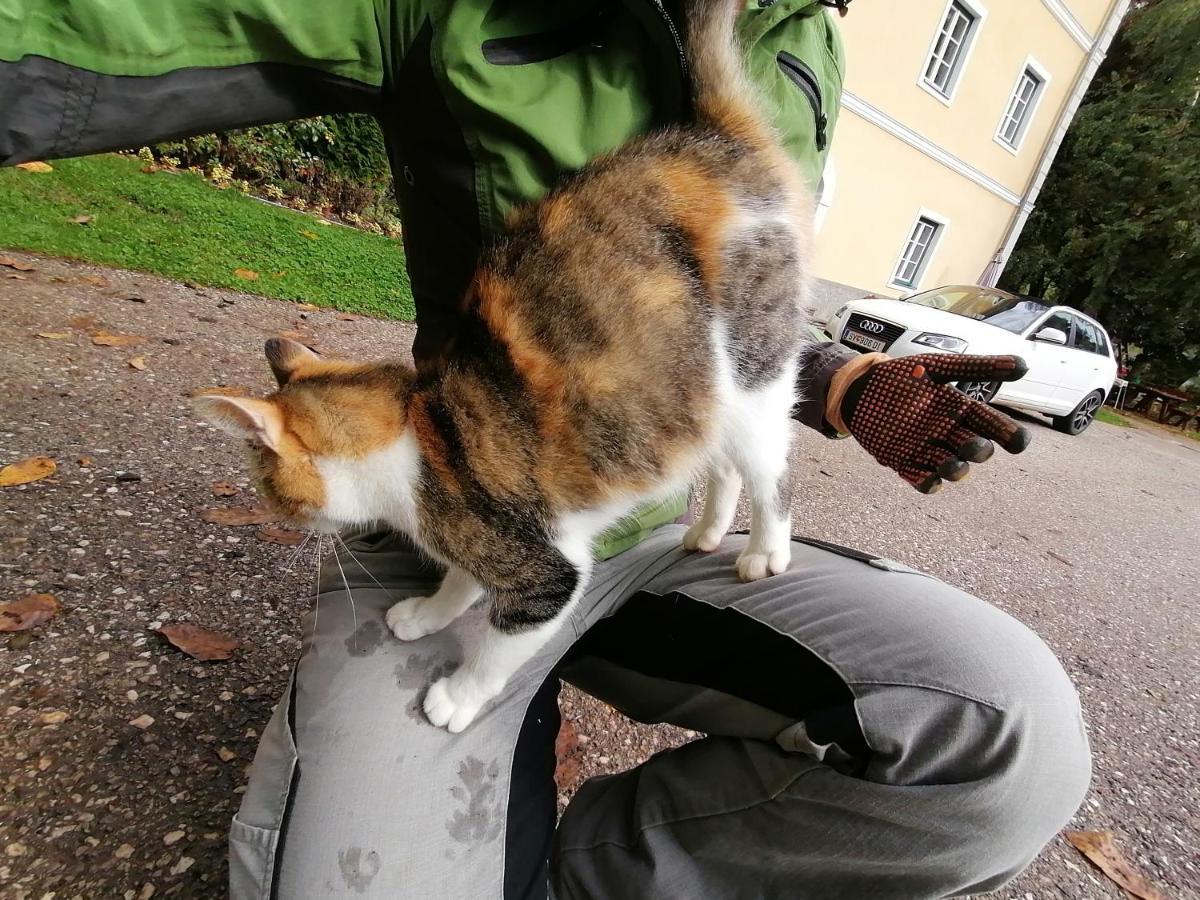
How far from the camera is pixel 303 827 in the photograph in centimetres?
115

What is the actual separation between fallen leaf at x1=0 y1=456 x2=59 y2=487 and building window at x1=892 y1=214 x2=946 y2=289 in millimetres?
14822

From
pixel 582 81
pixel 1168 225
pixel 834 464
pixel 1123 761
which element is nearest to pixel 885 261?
pixel 1168 225

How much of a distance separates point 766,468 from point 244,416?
1158 millimetres

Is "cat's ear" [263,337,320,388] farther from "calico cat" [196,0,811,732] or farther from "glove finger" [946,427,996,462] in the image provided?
"glove finger" [946,427,996,462]

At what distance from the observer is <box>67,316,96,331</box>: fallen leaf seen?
3.14 metres

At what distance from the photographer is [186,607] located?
1.89 metres

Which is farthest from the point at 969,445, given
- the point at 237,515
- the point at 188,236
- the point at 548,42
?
the point at 188,236

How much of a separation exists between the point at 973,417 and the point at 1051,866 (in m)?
1.31

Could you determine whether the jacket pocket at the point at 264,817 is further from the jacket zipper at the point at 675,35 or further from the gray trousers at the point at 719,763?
the jacket zipper at the point at 675,35

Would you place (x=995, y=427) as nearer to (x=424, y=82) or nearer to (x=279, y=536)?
(x=424, y=82)

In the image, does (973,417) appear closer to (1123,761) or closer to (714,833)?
(714,833)

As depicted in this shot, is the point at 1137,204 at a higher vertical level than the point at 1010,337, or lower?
higher

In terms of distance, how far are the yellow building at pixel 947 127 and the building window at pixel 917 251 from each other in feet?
0.10

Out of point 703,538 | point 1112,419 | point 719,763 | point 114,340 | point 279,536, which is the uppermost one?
point 703,538
